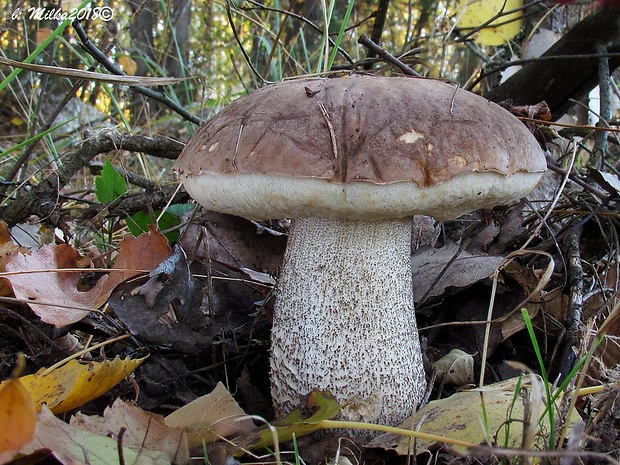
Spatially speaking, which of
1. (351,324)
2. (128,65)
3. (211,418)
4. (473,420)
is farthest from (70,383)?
(128,65)

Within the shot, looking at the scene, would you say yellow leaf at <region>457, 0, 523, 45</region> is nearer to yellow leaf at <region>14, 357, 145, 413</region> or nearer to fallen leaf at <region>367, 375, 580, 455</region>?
fallen leaf at <region>367, 375, 580, 455</region>

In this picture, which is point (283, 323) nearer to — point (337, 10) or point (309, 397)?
point (309, 397)

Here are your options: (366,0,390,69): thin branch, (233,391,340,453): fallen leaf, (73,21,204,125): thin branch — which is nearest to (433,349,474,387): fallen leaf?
(233,391,340,453): fallen leaf

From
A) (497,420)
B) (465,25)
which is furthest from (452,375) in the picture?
(465,25)

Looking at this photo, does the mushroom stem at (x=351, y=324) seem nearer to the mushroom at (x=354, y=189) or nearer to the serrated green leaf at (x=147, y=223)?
the mushroom at (x=354, y=189)

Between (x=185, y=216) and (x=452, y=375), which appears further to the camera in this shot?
(x=185, y=216)

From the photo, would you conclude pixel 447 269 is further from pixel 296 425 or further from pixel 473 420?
pixel 296 425

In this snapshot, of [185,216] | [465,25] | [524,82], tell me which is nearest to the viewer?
[185,216]
